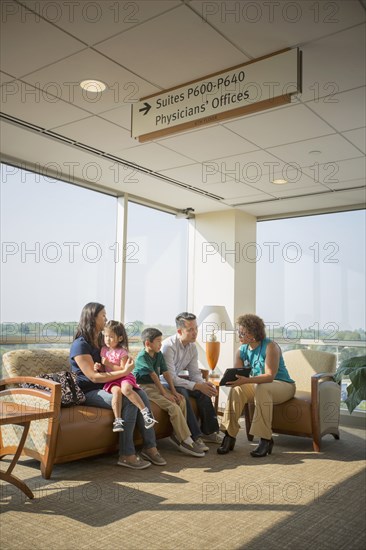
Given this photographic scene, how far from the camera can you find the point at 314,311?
723 cm

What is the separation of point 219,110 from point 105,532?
254cm

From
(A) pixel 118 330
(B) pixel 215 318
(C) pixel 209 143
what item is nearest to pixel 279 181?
(C) pixel 209 143

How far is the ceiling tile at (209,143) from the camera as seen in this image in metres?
4.60

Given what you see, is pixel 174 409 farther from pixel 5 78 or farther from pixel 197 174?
pixel 5 78

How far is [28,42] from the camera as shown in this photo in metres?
3.19

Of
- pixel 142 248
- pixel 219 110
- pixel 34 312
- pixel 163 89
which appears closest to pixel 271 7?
pixel 219 110

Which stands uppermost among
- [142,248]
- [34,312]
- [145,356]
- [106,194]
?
[106,194]

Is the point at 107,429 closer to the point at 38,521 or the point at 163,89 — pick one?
the point at 38,521

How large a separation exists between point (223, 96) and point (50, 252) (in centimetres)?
313

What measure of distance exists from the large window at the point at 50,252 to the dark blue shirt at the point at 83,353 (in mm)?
1119

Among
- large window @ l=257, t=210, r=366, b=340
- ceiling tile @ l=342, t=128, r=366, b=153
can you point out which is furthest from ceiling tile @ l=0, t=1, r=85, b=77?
large window @ l=257, t=210, r=366, b=340

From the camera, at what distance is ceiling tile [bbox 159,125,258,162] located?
4602mm

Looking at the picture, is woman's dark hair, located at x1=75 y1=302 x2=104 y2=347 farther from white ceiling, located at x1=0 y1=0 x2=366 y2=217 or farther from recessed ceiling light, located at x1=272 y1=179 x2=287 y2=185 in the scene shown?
recessed ceiling light, located at x1=272 y1=179 x2=287 y2=185

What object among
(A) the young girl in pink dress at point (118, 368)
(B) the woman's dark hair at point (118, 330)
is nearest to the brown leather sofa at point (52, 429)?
(A) the young girl in pink dress at point (118, 368)
